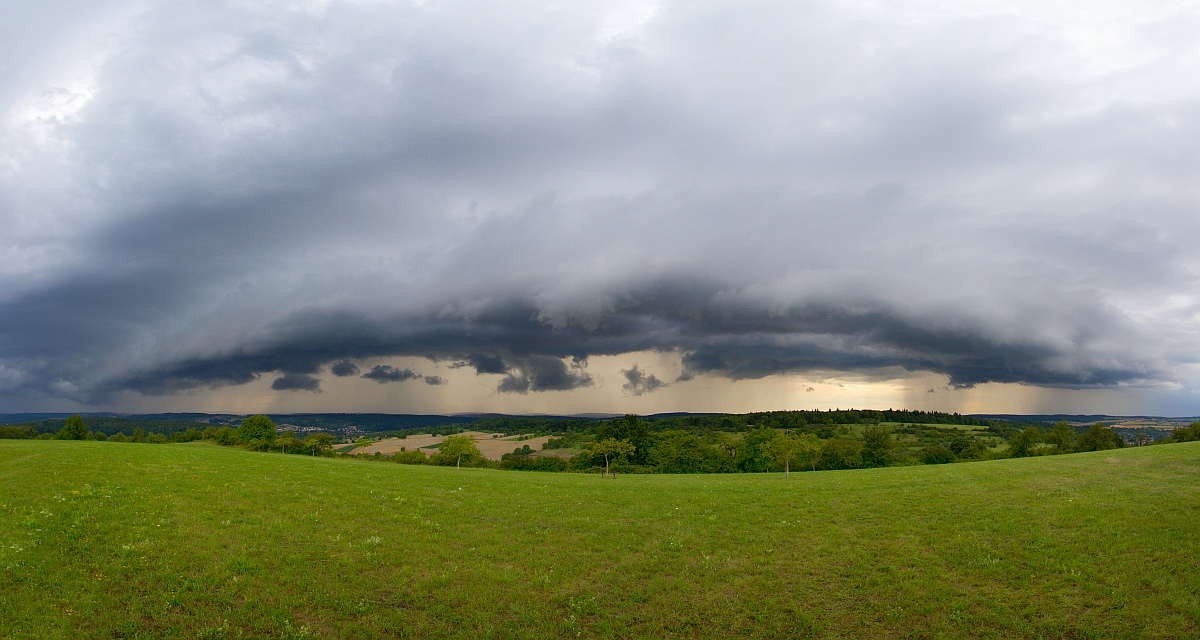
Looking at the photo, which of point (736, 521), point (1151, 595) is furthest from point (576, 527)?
point (1151, 595)

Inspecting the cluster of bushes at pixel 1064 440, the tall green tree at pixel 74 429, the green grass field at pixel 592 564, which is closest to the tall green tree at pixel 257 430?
the tall green tree at pixel 74 429

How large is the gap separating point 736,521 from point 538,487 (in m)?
18.5

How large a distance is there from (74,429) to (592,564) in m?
A: 168

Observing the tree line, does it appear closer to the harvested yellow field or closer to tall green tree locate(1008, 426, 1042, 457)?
tall green tree locate(1008, 426, 1042, 457)

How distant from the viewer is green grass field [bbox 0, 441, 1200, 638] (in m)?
15.6

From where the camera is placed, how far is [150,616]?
50.0 feet

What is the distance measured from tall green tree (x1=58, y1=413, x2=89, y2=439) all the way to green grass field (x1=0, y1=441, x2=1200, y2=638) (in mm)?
133955

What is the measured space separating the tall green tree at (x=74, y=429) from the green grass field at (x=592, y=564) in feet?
439

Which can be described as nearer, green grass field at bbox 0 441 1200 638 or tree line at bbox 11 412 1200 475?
green grass field at bbox 0 441 1200 638

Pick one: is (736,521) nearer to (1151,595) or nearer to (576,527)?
(576,527)

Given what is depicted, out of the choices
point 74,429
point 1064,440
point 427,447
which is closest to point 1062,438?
point 1064,440

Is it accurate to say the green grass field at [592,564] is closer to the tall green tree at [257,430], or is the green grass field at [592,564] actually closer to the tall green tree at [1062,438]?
the tall green tree at [257,430]

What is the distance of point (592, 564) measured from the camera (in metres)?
20.6

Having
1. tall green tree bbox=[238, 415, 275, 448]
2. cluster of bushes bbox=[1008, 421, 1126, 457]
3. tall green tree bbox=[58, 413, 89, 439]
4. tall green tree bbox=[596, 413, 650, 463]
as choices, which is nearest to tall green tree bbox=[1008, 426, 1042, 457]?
cluster of bushes bbox=[1008, 421, 1126, 457]
